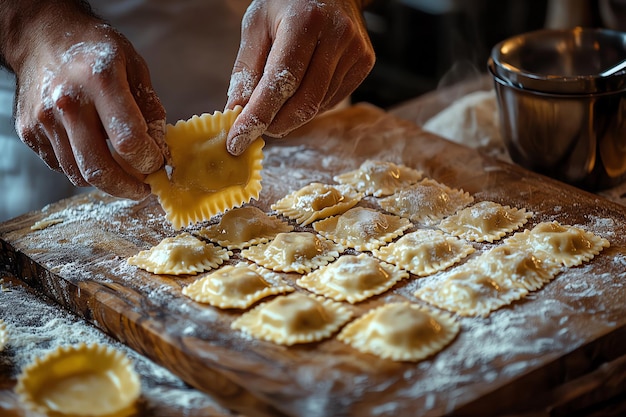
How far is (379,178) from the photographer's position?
3221 millimetres

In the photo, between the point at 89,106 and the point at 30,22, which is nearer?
the point at 89,106

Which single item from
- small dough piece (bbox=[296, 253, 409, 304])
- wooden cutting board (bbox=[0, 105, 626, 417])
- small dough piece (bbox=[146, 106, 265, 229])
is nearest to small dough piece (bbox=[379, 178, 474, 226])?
wooden cutting board (bbox=[0, 105, 626, 417])

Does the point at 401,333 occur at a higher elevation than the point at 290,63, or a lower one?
lower

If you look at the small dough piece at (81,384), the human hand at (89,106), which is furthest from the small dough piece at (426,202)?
the small dough piece at (81,384)

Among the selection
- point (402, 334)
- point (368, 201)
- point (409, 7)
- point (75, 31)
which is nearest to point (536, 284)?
point (402, 334)

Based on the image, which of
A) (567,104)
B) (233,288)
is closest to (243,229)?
(233,288)

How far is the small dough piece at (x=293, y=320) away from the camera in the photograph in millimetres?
2256

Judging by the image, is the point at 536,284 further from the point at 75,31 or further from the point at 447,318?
the point at 75,31

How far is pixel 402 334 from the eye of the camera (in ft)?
7.16

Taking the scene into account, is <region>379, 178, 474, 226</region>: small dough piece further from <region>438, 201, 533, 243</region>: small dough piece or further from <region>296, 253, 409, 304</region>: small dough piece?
<region>296, 253, 409, 304</region>: small dough piece

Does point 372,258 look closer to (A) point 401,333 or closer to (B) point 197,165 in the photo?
(A) point 401,333

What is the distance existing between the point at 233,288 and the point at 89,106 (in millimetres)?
735

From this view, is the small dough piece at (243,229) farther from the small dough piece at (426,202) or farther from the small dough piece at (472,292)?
the small dough piece at (472,292)

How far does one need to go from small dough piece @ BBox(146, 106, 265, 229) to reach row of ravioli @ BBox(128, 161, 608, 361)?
140 millimetres
